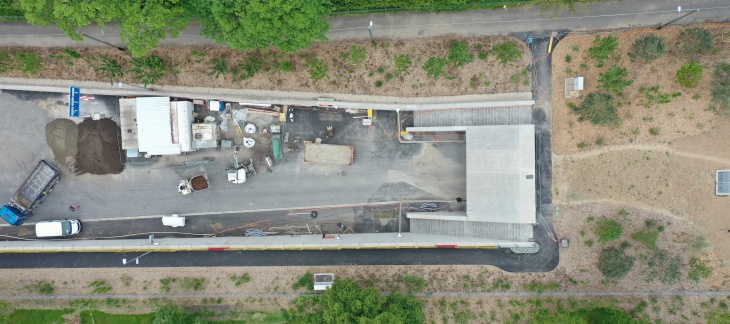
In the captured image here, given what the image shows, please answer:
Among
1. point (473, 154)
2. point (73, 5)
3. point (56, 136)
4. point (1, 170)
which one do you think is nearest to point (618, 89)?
point (473, 154)

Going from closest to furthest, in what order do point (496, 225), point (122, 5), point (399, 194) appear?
point (122, 5)
point (496, 225)
point (399, 194)

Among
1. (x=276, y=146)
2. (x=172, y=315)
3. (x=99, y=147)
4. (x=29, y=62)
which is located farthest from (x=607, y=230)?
(x=29, y=62)

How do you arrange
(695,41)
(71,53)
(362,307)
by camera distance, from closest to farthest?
(362,307)
(695,41)
(71,53)

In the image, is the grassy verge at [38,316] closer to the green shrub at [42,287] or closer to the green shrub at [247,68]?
the green shrub at [42,287]

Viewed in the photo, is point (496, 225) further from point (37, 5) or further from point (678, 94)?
point (37, 5)

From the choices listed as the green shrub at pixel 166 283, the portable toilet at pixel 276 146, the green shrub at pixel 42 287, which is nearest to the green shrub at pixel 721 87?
the portable toilet at pixel 276 146

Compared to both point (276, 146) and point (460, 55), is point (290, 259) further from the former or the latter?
point (460, 55)

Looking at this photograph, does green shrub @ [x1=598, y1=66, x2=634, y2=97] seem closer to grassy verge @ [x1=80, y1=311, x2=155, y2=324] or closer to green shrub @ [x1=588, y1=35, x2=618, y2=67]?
green shrub @ [x1=588, y1=35, x2=618, y2=67]

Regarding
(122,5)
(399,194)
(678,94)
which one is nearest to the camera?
(122,5)
